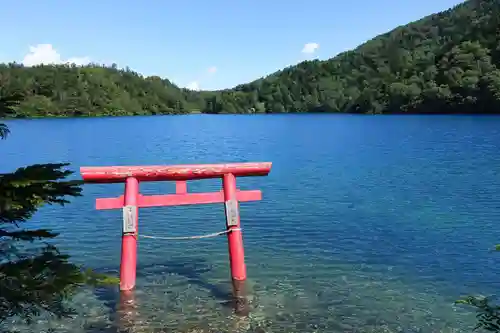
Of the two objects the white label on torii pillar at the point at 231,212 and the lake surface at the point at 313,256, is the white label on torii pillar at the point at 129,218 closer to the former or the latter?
the lake surface at the point at 313,256

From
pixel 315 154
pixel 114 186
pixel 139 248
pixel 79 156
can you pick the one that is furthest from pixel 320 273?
pixel 79 156

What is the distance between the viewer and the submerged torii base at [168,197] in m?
9.47

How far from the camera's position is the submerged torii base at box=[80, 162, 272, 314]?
31.1 ft

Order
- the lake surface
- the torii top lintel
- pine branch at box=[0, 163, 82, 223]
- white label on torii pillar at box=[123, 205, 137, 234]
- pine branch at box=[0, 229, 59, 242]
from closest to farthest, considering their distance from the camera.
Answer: pine branch at box=[0, 163, 82, 223] → pine branch at box=[0, 229, 59, 242] → the lake surface → the torii top lintel → white label on torii pillar at box=[123, 205, 137, 234]

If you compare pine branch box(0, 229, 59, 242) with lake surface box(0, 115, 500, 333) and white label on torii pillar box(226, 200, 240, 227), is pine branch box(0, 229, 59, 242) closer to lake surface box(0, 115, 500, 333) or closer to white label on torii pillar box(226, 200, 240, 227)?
lake surface box(0, 115, 500, 333)

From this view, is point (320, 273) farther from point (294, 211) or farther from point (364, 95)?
point (364, 95)

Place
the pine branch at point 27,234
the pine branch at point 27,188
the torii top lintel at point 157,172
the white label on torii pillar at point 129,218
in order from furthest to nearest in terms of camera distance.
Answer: the white label on torii pillar at point 129,218 → the torii top lintel at point 157,172 → the pine branch at point 27,234 → the pine branch at point 27,188

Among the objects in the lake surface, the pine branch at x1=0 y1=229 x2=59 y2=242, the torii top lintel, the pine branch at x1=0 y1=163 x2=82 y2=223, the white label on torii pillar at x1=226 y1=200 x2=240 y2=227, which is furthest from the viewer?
the white label on torii pillar at x1=226 y1=200 x2=240 y2=227

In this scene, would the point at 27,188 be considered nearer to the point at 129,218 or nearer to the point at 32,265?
the point at 32,265

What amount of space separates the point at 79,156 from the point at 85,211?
83.1 feet

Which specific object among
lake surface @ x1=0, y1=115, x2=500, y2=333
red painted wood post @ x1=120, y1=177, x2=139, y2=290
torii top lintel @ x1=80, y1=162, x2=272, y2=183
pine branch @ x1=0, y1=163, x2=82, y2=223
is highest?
pine branch @ x1=0, y1=163, x2=82, y2=223

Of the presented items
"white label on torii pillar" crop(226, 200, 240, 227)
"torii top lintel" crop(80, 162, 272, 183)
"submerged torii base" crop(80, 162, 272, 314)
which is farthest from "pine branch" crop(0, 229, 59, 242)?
"white label on torii pillar" crop(226, 200, 240, 227)

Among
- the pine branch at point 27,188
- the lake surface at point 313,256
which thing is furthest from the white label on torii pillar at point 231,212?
the pine branch at point 27,188

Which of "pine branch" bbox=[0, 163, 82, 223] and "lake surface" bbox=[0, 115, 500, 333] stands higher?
"pine branch" bbox=[0, 163, 82, 223]
